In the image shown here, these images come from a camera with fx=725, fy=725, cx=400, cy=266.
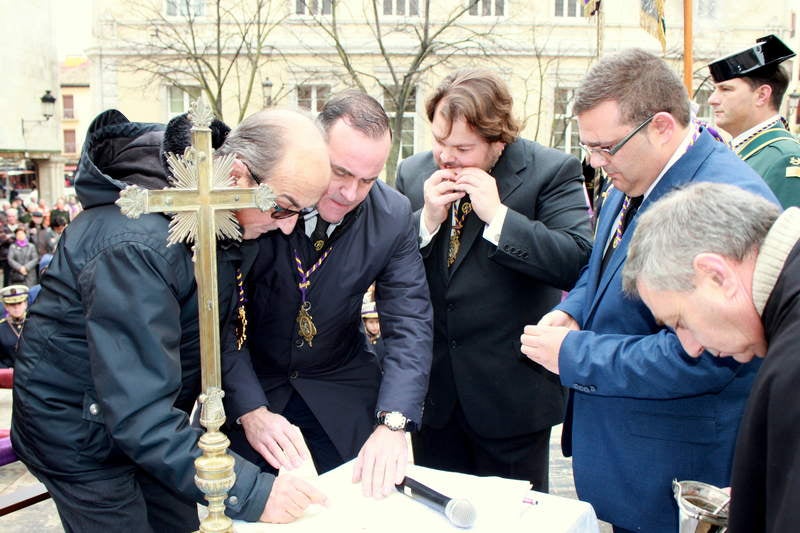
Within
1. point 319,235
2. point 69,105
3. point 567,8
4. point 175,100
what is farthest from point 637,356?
point 69,105

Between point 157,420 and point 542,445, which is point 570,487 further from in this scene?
point 157,420

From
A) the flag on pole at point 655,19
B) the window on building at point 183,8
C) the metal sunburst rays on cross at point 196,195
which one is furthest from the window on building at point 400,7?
the metal sunburst rays on cross at point 196,195

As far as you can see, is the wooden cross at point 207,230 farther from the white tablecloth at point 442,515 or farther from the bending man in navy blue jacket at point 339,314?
the bending man in navy blue jacket at point 339,314

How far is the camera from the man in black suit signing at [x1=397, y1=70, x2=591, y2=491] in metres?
2.52

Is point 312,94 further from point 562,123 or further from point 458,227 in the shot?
point 458,227

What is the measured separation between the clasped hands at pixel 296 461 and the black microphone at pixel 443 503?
47 millimetres

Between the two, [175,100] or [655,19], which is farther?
[175,100]

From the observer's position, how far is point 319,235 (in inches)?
92.9

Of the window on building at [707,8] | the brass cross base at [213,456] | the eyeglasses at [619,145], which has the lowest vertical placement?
the brass cross base at [213,456]

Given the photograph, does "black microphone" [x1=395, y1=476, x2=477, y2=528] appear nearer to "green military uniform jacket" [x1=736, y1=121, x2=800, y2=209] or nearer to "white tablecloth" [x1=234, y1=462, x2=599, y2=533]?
"white tablecloth" [x1=234, y1=462, x2=599, y2=533]

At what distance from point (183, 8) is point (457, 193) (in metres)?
18.4

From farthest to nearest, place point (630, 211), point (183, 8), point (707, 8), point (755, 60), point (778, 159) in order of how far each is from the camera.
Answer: point (707, 8)
point (183, 8)
point (755, 60)
point (778, 159)
point (630, 211)

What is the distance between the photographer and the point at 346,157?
2260 mm

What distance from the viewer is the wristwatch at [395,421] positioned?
2180 millimetres
